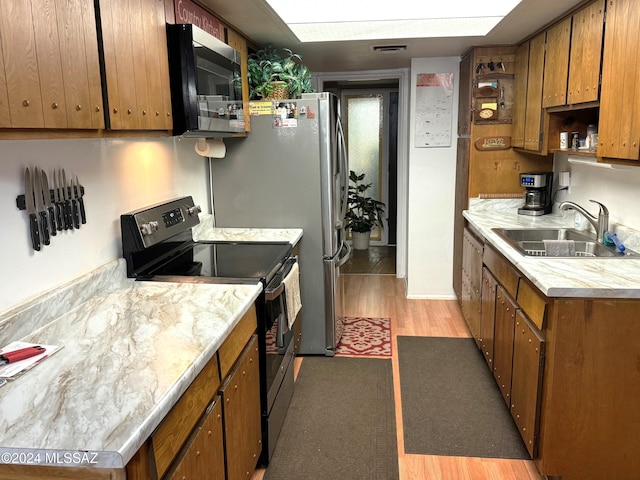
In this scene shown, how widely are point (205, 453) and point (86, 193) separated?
115cm

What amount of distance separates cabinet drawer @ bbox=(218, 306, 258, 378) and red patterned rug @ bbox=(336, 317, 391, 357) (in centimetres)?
163

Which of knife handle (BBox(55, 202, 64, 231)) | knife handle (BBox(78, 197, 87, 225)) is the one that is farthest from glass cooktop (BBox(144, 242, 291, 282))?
knife handle (BBox(55, 202, 64, 231))

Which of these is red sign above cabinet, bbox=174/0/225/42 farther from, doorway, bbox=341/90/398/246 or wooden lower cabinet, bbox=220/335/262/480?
doorway, bbox=341/90/398/246

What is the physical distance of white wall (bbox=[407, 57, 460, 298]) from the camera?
15.2 feet

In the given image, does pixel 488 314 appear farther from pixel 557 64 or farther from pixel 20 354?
pixel 20 354

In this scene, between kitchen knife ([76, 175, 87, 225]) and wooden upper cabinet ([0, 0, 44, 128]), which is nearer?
wooden upper cabinet ([0, 0, 44, 128])

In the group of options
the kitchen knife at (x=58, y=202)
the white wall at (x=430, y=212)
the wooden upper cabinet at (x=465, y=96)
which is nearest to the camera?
the kitchen knife at (x=58, y=202)

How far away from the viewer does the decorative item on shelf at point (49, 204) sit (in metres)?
1.73

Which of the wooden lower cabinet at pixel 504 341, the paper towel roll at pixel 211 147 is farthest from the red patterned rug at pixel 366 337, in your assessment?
the paper towel roll at pixel 211 147

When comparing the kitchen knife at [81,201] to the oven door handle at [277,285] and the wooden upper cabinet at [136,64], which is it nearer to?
the wooden upper cabinet at [136,64]

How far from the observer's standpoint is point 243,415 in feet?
6.59

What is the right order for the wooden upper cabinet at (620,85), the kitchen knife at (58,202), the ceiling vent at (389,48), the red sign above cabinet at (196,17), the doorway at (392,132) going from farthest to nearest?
the doorway at (392,132), the ceiling vent at (389,48), the red sign above cabinet at (196,17), the wooden upper cabinet at (620,85), the kitchen knife at (58,202)

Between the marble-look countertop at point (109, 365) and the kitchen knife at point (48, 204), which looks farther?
the kitchen knife at point (48, 204)

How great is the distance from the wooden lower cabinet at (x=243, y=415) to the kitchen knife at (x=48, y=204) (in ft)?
2.70
